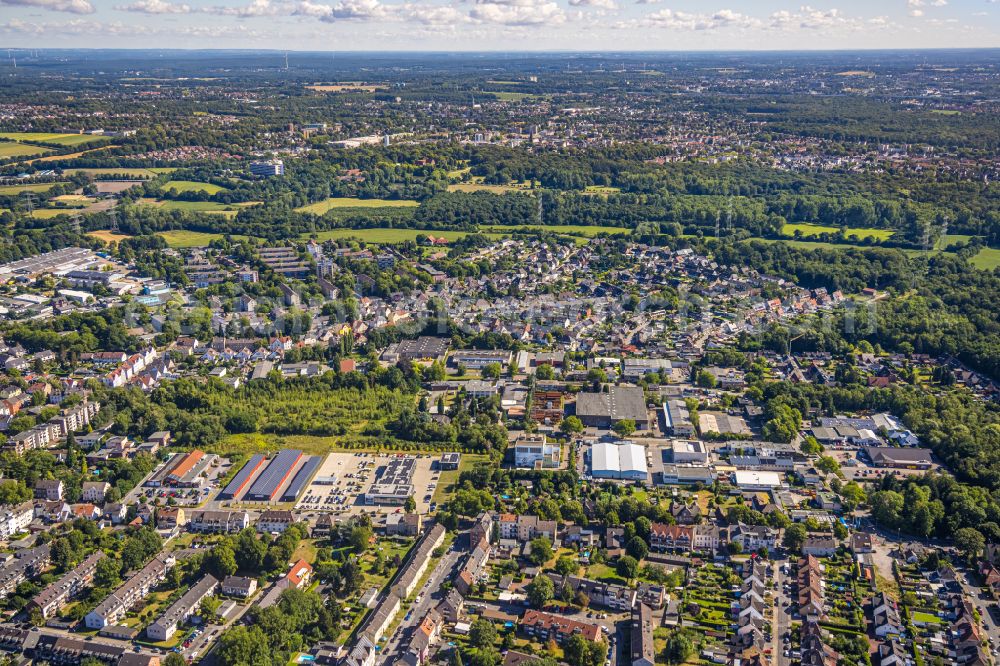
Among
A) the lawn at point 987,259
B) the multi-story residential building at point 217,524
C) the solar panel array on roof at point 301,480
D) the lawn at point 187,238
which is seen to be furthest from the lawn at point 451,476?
the lawn at point 987,259

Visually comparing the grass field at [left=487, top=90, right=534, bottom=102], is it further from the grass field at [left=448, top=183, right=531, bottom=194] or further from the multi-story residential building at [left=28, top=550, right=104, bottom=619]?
the multi-story residential building at [left=28, top=550, right=104, bottom=619]

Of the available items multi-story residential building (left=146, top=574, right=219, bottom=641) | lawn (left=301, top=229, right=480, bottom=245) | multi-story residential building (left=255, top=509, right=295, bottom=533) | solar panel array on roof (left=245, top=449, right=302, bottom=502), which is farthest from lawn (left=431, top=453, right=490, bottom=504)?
lawn (left=301, top=229, right=480, bottom=245)

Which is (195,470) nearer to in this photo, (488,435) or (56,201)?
(488,435)

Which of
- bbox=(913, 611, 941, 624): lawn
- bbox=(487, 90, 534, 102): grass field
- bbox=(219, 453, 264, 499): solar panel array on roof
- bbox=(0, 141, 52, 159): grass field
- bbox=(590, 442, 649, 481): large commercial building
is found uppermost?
bbox=(487, 90, 534, 102): grass field

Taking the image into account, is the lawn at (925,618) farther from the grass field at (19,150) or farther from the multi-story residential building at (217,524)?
the grass field at (19,150)

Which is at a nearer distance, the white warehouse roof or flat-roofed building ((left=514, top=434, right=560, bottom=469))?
the white warehouse roof

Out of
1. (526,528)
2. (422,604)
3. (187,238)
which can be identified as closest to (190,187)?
(187,238)

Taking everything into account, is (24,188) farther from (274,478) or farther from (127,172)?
(274,478)
